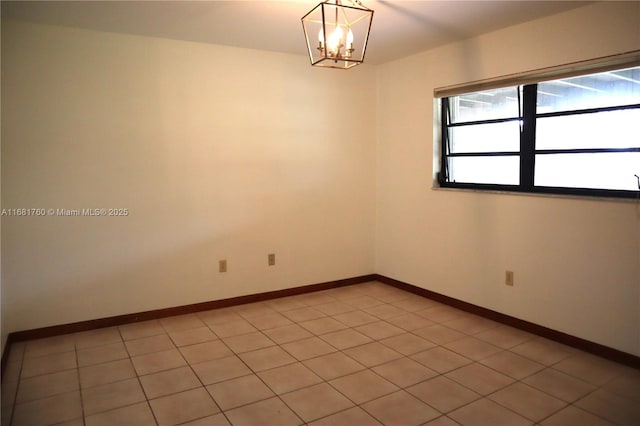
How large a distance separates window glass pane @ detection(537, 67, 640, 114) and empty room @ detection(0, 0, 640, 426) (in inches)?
0.6

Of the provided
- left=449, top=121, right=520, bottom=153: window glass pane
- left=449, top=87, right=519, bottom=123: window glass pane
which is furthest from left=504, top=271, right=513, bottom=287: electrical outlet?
left=449, top=87, right=519, bottom=123: window glass pane

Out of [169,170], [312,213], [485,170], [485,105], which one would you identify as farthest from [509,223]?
[169,170]

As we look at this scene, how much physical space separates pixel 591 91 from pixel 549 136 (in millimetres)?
399

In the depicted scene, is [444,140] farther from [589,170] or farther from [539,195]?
[589,170]

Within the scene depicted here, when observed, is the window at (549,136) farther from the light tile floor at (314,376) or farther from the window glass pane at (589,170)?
the light tile floor at (314,376)

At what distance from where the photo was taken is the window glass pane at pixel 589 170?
2.75m

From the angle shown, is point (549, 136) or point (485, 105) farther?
point (485, 105)

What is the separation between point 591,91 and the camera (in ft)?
9.53

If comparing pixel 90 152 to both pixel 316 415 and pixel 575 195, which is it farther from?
pixel 575 195

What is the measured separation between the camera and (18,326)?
124 inches

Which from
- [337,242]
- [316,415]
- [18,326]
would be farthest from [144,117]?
[316,415]

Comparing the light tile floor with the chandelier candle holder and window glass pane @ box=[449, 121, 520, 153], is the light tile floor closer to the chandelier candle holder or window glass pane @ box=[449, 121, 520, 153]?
window glass pane @ box=[449, 121, 520, 153]

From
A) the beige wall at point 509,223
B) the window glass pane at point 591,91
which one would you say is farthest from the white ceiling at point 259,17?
the window glass pane at point 591,91

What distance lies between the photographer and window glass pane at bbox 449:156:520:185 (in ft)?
11.3
